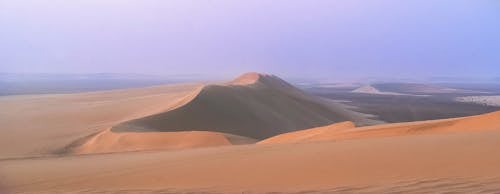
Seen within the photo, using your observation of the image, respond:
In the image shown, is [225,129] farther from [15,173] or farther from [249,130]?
[15,173]

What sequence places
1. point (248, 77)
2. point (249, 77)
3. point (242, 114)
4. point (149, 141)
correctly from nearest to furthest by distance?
point (149, 141), point (242, 114), point (249, 77), point (248, 77)

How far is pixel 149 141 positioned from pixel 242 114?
10261mm

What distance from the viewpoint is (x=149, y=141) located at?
17.1m

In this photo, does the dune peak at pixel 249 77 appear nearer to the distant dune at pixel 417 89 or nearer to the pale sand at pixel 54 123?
the pale sand at pixel 54 123

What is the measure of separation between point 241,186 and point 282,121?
20847 mm

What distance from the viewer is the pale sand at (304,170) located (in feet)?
22.8

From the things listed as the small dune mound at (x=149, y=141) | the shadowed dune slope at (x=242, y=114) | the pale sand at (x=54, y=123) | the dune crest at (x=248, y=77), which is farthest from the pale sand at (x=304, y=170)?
the dune crest at (x=248, y=77)

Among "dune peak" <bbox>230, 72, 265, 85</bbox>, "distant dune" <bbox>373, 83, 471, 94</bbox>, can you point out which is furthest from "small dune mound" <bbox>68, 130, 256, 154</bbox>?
"distant dune" <bbox>373, 83, 471, 94</bbox>

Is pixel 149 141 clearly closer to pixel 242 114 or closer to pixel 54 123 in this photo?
pixel 54 123

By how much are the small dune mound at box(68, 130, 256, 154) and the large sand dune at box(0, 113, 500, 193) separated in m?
5.52

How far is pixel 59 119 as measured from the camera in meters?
23.7

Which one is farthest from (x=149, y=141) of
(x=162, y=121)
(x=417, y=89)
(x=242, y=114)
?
(x=417, y=89)

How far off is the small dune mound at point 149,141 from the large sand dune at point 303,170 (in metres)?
5.52

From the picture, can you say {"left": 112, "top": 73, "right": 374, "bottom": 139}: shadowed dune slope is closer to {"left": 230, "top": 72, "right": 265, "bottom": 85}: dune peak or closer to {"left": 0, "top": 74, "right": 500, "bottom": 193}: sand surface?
{"left": 230, "top": 72, "right": 265, "bottom": 85}: dune peak
